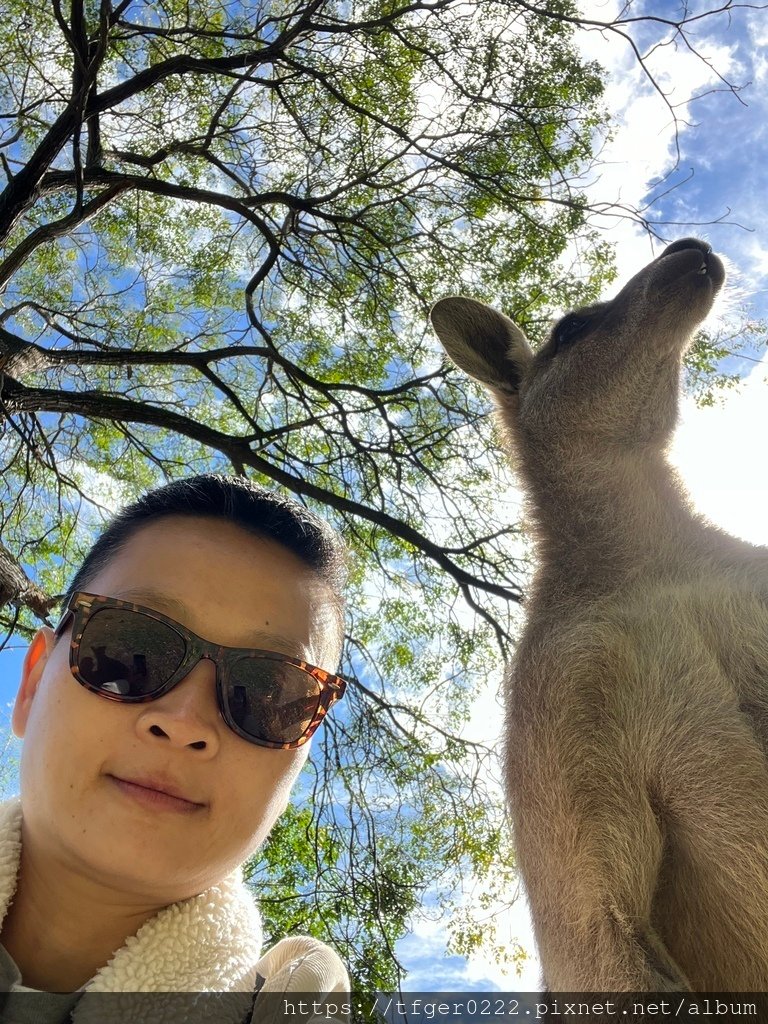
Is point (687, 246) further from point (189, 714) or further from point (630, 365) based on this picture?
point (189, 714)

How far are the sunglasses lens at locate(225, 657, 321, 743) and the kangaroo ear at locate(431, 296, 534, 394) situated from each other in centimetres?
279

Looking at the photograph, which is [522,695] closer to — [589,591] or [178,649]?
[589,591]

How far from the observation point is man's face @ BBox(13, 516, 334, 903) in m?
2.02

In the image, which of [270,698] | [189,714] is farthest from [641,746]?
[189,714]

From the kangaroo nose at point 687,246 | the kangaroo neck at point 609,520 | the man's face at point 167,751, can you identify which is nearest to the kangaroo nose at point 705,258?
the kangaroo nose at point 687,246

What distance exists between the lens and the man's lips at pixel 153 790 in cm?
203

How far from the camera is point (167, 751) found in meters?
2.08

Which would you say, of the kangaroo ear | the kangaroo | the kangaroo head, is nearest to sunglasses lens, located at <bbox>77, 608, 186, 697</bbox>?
the kangaroo

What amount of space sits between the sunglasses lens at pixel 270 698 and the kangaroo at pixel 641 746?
95cm

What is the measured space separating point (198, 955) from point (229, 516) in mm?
1360

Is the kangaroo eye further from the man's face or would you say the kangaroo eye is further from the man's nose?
the man's nose

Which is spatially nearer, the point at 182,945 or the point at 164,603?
the point at 182,945

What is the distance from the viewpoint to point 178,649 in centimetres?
221

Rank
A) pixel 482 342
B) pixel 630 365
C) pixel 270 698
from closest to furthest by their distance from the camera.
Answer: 1. pixel 270 698
2. pixel 630 365
3. pixel 482 342
